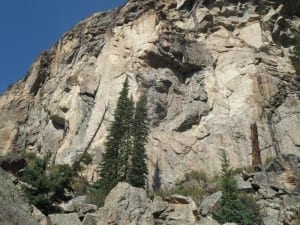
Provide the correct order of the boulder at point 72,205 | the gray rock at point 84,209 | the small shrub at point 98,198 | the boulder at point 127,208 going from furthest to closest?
the small shrub at point 98,198 < the boulder at point 72,205 < the gray rock at point 84,209 < the boulder at point 127,208

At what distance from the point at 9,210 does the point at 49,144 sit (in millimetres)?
33048

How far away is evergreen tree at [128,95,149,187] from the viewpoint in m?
27.4

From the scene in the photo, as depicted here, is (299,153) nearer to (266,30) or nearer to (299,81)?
(299,81)

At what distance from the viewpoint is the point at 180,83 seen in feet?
127

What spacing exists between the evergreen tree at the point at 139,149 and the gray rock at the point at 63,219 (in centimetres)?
1045

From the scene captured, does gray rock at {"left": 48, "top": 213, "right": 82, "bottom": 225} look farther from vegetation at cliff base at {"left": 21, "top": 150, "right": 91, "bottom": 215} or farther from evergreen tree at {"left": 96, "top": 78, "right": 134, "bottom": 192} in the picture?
evergreen tree at {"left": 96, "top": 78, "right": 134, "bottom": 192}

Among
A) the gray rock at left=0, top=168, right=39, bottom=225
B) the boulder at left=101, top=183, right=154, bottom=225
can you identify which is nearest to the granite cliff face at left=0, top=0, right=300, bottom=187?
the boulder at left=101, top=183, right=154, bottom=225

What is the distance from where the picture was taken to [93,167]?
1323 inches

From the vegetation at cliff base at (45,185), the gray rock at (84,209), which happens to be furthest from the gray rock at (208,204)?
the vegetation at cliff base at (45,185)

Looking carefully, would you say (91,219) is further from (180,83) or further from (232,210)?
(180,83)

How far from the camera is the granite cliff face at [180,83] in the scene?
3503 centimetres

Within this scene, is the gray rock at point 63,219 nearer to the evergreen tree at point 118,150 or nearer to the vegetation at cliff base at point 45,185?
the vegetation at cliff base at point 45,185

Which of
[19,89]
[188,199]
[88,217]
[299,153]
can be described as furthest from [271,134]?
[19,89]

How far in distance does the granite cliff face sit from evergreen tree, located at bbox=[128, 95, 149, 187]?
3.00 meters
